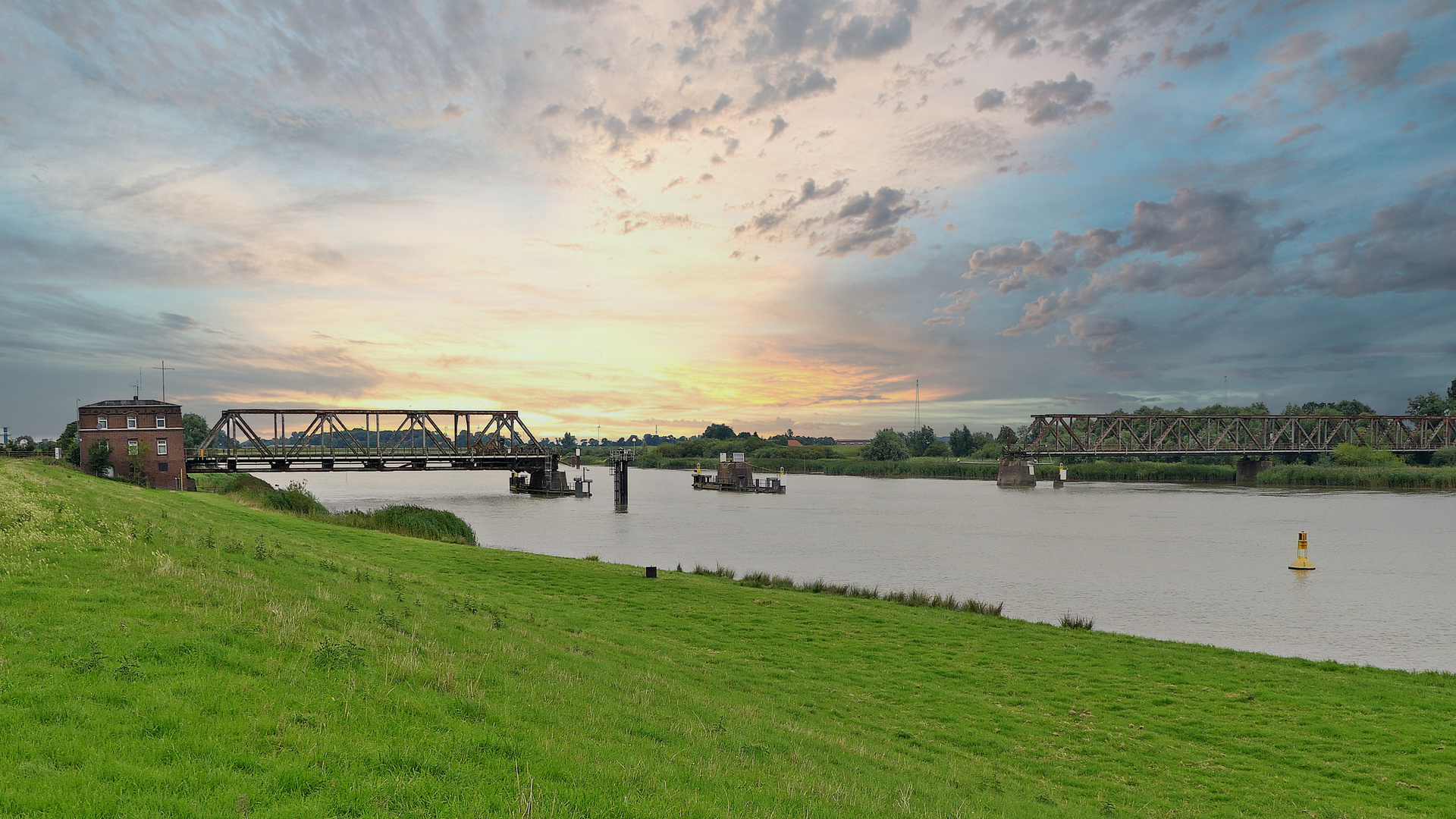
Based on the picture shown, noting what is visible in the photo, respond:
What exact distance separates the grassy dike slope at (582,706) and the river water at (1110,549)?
31.2 ft

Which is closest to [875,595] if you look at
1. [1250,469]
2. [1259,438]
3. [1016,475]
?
[1016,475]

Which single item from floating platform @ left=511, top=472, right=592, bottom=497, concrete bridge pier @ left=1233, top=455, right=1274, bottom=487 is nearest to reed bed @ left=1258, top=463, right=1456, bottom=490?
concrete bridge pier @ left=1233, top=455, right=1274, bottom=487

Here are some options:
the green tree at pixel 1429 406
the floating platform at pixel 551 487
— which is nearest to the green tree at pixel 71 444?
the floating platform at pixel 551 487

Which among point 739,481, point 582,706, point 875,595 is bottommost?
point 739,481

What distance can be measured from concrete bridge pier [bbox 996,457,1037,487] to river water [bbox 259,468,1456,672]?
24159 millimetres

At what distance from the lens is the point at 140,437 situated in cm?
6375

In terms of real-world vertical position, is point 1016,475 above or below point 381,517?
below

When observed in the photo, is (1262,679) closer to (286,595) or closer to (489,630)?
(489,630)

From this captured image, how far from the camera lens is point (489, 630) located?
1266cm

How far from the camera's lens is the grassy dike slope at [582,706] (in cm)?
574

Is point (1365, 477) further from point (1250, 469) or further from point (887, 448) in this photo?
point (887, 448)

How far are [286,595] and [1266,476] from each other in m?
145

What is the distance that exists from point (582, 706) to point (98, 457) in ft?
231

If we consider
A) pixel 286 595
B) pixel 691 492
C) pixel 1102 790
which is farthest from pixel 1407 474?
pixel 286 595
